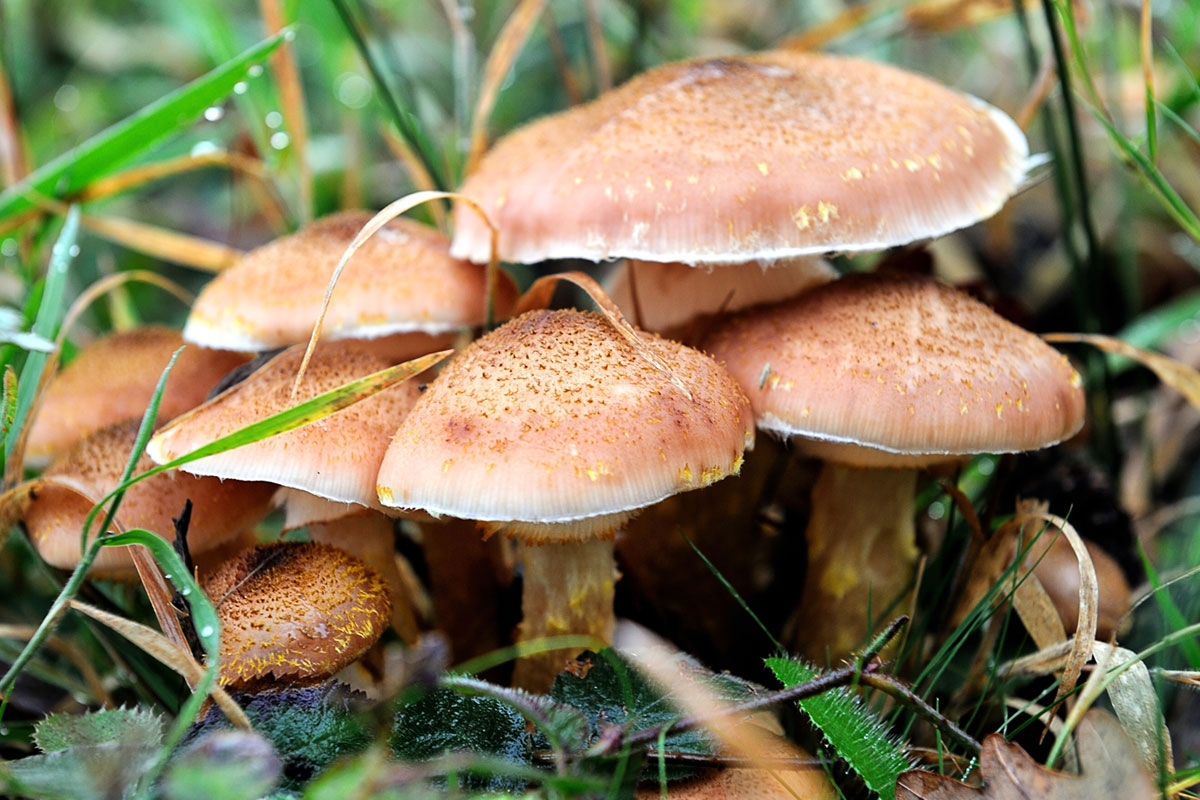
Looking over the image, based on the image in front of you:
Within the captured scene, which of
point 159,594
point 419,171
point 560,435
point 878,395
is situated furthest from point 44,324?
point 878,395

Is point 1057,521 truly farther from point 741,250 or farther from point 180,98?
point 180,98

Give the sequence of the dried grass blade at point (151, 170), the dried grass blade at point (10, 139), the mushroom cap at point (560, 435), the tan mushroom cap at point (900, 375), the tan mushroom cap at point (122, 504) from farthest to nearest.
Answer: the dried grass blade at point (10, 139) → the dried grass blade at point (151, 170) → the tan mushroom cap at point (122, 504) → the tan mushroom cap at point (900, 375) → the mushroom cap at point (560, 435)

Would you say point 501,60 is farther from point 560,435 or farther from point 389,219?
point 560,435

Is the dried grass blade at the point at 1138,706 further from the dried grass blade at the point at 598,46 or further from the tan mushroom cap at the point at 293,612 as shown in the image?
the dried grass blade at the point at 598,46

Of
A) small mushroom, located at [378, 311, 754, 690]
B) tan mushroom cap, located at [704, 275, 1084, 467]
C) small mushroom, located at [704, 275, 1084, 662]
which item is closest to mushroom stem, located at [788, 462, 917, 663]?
small mushroom, located at [704, 275, 1084, 662]

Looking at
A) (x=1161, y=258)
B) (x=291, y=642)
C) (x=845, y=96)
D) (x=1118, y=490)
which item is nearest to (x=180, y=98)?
(x=291, y=642)

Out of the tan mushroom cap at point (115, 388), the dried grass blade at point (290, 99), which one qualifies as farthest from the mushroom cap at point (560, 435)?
the dried grass blade at point (290, 99)

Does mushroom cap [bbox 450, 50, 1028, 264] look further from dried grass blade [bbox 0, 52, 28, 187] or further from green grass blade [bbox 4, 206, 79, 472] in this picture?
dried grass blade [bbox 0, 52, 28, 187]
